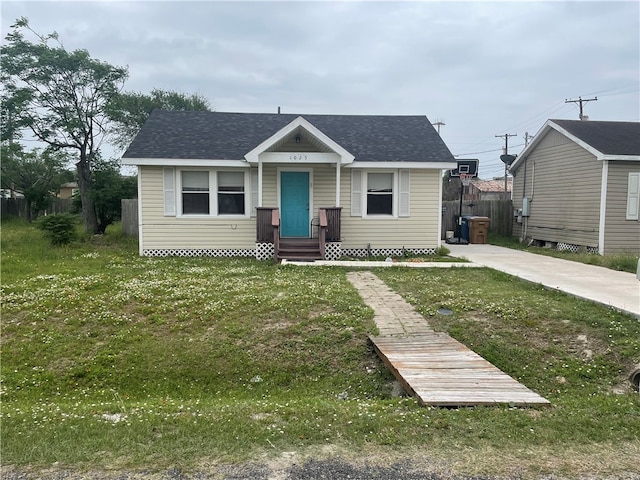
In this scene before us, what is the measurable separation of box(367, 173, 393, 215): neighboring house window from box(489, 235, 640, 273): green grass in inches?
211

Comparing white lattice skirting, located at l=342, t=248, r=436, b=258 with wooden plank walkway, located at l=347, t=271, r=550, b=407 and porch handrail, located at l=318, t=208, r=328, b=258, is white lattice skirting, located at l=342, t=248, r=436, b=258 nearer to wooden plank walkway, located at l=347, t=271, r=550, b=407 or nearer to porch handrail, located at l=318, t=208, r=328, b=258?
porch handrail, located at l=318, t=208, r=328, b=258

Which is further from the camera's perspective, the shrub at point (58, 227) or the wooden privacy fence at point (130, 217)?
the wooden privacy fence at point (130, 217)

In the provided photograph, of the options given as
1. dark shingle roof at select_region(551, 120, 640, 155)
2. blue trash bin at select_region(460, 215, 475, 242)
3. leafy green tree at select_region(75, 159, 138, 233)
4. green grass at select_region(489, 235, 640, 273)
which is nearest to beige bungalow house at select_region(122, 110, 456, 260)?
green grass at select_region(489, 235, 640, 273)

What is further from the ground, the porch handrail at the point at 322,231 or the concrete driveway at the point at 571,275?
the porch handrail at the point at 322,231

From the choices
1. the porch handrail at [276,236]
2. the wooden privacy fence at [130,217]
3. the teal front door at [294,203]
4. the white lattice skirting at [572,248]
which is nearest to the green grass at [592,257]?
the white lattice skirting at [572,248]

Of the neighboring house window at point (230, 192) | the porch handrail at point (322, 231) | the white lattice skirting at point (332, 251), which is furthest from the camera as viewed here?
the neighboring house window at point (230, 192)

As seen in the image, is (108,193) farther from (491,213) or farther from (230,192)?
(491,213)

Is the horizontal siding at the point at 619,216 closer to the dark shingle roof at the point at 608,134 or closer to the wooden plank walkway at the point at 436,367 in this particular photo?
the dark shingle roof at the point at 608,134

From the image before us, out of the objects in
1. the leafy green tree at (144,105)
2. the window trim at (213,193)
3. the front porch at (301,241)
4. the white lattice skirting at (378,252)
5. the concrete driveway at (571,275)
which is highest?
the leafy green tree at (144,105)

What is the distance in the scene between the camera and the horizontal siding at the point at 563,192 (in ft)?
48.2

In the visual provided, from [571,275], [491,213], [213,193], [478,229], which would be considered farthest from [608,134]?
[213,193]

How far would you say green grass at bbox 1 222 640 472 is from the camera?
3.51 m

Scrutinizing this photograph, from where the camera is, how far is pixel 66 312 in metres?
7.26

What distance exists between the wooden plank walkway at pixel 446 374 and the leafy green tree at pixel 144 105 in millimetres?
23439
